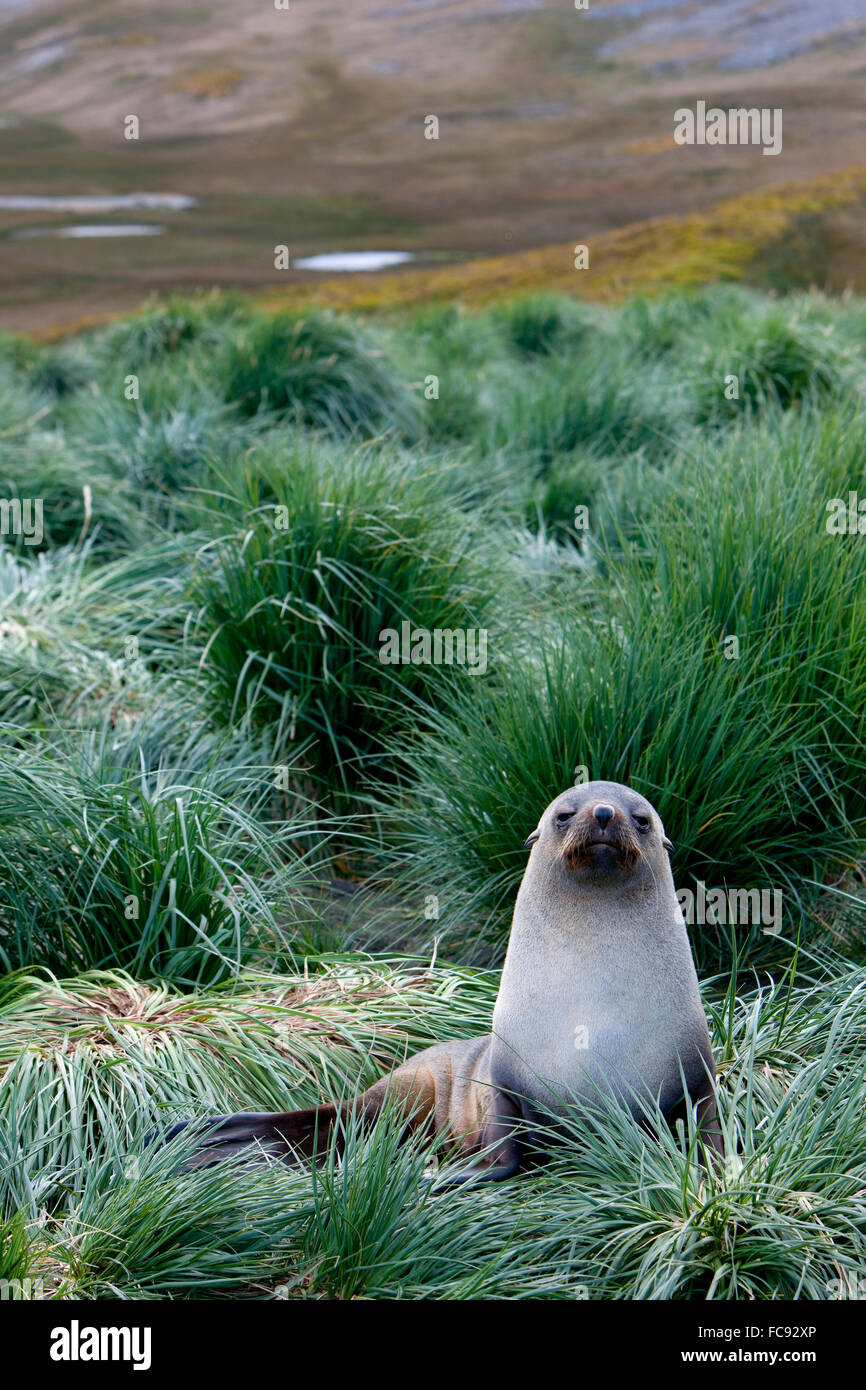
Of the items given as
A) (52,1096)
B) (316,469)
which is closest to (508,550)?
(316,469)

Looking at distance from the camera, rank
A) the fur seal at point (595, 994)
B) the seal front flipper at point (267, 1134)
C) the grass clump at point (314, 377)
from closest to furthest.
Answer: the fur seal at point (595, 994) → the seal front flipper at point (267, 1134) → the grass clump at point (314, 377)

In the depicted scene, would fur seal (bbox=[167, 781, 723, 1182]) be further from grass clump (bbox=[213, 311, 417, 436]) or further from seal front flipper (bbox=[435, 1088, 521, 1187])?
grass clump (bbox=[213, 311, 417, 436])

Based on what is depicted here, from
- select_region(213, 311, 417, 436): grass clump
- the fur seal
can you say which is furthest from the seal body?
select_region(213, 311, 417, 436): grass clump

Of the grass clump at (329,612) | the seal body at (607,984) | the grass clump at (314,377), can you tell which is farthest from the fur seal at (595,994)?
the grass clump at (314,377)

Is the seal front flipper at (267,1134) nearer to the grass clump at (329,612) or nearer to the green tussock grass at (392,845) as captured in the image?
the green tussock grass at (392,845)

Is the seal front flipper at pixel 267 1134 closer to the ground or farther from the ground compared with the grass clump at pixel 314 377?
closer to the ground

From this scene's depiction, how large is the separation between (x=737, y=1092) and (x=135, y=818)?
72.5 inches

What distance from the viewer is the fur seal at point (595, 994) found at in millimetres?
2426

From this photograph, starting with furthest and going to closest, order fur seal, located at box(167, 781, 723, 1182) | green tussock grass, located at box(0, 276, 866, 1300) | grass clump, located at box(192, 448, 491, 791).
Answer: grass clump, located at box(192, 448, 491, 791), fur seal, located at box(167, 781, 723, 1182), green tussock grass, located at box(0, 276, 866, 1300)

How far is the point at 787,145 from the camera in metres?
26.6

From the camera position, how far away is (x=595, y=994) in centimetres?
243

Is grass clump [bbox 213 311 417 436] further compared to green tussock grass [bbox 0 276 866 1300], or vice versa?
grass clump [bbox 213 311 417 436]

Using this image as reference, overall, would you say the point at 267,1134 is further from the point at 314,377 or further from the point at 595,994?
the point at 314,377

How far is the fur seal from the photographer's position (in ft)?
7.96
